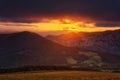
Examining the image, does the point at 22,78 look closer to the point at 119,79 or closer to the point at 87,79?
the point at 87,79

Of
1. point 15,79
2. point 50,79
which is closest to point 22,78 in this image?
point 15,79

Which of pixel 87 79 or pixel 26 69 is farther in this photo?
pixel 26 69

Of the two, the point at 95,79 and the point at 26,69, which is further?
the point at 26,69

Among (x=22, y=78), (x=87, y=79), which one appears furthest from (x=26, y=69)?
(x=87, y=79)

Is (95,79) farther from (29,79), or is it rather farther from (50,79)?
(29,79)

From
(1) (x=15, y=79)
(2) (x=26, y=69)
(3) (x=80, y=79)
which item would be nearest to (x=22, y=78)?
(1) (x=15, y=79)

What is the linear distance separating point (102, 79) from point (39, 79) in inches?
559

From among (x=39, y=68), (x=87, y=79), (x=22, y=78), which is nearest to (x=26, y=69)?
(x=39, y=68)

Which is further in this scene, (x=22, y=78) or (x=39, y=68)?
(x=39, y=68)

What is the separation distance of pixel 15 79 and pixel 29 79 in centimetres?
→ 319

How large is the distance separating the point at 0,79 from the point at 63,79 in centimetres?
1455

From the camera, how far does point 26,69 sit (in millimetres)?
105188

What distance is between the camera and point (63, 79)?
68.5m

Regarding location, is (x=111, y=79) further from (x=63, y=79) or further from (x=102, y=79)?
(x=63, y=79)
